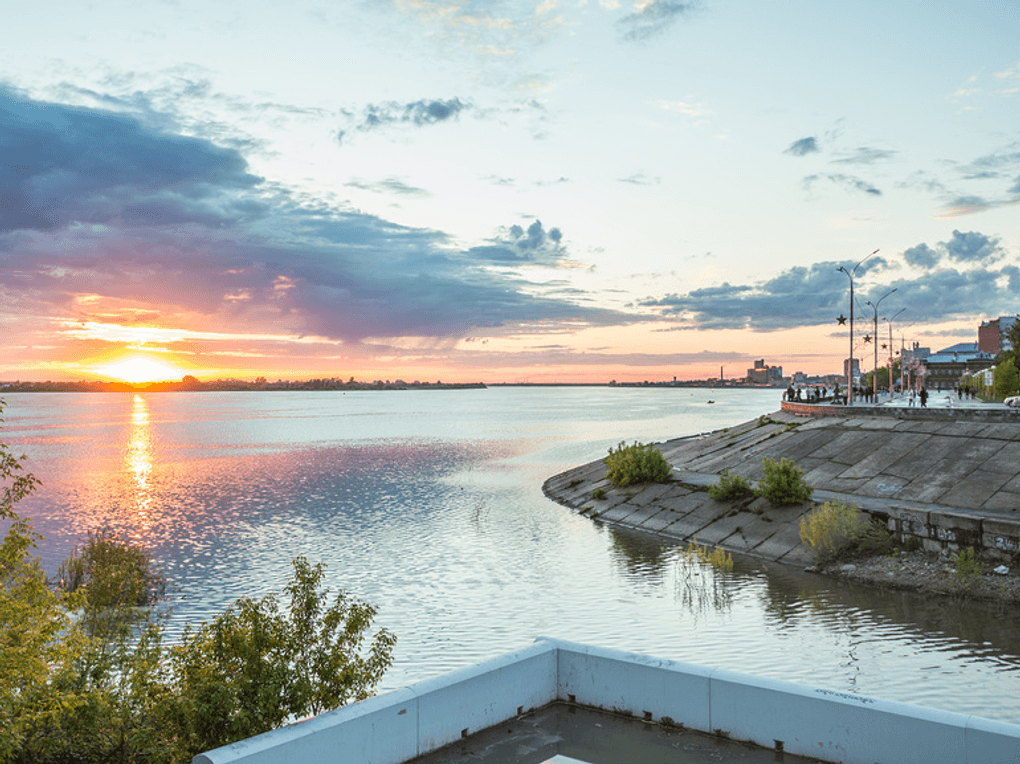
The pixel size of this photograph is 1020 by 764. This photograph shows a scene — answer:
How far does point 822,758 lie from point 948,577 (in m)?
18.3

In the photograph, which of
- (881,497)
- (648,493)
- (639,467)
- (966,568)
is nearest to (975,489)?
(881,497)

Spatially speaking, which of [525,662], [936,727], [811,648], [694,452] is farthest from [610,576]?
A: [694,452]

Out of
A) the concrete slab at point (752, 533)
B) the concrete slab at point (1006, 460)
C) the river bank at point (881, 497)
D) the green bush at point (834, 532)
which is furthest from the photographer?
the concrete slab at point (1006, 460)

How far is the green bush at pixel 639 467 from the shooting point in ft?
143

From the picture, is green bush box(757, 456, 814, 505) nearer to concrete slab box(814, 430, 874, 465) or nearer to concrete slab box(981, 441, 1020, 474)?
concrete slab box(981, 441, 1020, 474)

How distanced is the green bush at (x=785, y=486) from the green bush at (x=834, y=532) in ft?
12.8

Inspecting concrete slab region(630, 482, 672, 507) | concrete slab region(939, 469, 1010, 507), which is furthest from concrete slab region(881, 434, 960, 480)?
concrete slab region(630, 482, 672, 507)

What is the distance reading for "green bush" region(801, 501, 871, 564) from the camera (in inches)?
1108

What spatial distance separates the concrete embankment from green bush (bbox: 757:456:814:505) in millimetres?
371

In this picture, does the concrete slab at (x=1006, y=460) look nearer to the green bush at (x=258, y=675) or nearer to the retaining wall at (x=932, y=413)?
the retaining wall at (x=932, y=413)

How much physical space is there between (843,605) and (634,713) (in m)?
15.7

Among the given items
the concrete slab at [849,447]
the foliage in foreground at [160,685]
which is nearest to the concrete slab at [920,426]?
the concrete slab at [849,447]

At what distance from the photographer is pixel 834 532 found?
28391mm

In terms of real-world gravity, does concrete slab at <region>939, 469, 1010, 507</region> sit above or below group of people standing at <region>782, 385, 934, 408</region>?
below
